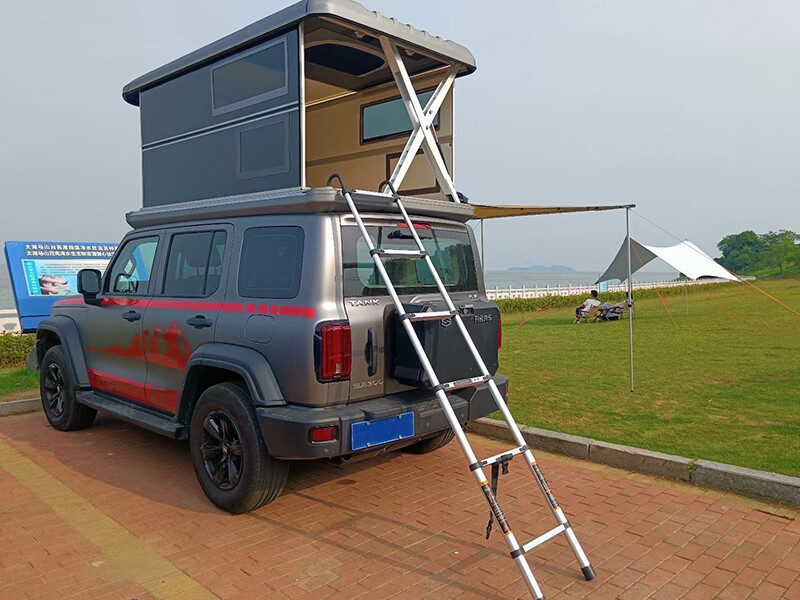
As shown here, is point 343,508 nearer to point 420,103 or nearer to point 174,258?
point 174,258

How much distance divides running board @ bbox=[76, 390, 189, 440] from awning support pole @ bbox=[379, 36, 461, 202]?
7.97 ft

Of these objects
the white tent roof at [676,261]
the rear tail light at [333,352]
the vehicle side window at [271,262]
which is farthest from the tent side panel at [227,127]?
the white tent roof at [676,261]

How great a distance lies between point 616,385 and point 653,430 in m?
2.35

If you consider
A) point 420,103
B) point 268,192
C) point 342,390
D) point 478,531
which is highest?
point 420,103

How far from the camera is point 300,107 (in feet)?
14.1

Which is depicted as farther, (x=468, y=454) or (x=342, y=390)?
(x=342, y=390)

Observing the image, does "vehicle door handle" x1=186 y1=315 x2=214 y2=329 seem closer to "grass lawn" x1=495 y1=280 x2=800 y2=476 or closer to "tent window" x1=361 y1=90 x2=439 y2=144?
"tent window" x1=361 y1=90 x2=439 y2=144

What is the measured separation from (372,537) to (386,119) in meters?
3.75

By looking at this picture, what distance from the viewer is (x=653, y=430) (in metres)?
5.88

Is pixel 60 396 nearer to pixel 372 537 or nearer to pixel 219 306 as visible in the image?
pixel 219 306

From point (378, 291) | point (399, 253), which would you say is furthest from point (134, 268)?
point (399, 253)

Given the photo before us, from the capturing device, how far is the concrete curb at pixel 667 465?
14.1 ft

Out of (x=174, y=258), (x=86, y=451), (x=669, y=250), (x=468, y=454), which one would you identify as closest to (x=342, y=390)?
(x=468, y=454)

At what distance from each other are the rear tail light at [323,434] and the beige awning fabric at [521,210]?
14.1 feet
